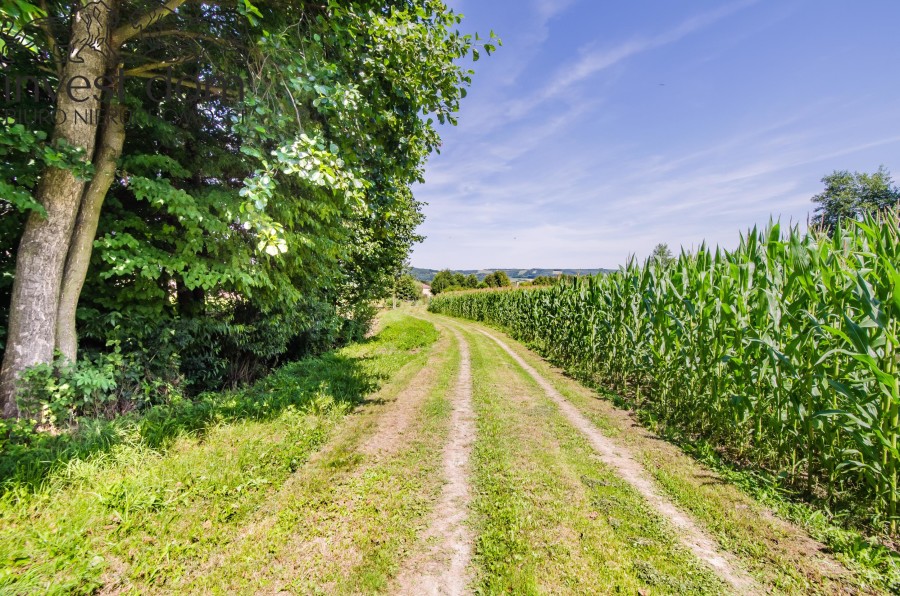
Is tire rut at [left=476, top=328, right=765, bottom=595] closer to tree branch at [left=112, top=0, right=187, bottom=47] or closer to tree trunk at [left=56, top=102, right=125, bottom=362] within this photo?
tree trunk at [left=56, top=102, right=125, bottom=362]

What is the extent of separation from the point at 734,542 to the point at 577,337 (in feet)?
28.5

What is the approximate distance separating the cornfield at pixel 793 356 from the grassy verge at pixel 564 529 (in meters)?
2.09

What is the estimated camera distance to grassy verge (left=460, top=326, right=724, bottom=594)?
254 cm

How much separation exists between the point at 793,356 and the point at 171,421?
26.8 ft

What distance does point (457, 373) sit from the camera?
9883 mm

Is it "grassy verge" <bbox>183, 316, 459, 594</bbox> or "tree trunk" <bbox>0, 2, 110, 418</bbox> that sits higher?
"tree trunk" <bbox>0, 2, 110, 418</bbox>

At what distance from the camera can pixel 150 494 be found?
3158mm

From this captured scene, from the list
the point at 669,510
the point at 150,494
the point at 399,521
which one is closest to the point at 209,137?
the point at 150,494

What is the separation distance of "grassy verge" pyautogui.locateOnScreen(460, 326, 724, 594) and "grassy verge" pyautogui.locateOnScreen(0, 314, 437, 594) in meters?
2.34

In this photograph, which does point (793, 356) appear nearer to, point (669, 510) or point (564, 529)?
point (669, 510)

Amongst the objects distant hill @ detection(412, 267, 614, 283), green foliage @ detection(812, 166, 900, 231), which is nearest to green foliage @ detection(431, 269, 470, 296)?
distant hill @ detection(412, 267, 614, 283)

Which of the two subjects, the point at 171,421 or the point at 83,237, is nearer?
the point at 83,237

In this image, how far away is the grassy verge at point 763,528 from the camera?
2.62 metres

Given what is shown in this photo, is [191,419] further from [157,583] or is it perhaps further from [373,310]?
[373,310]
